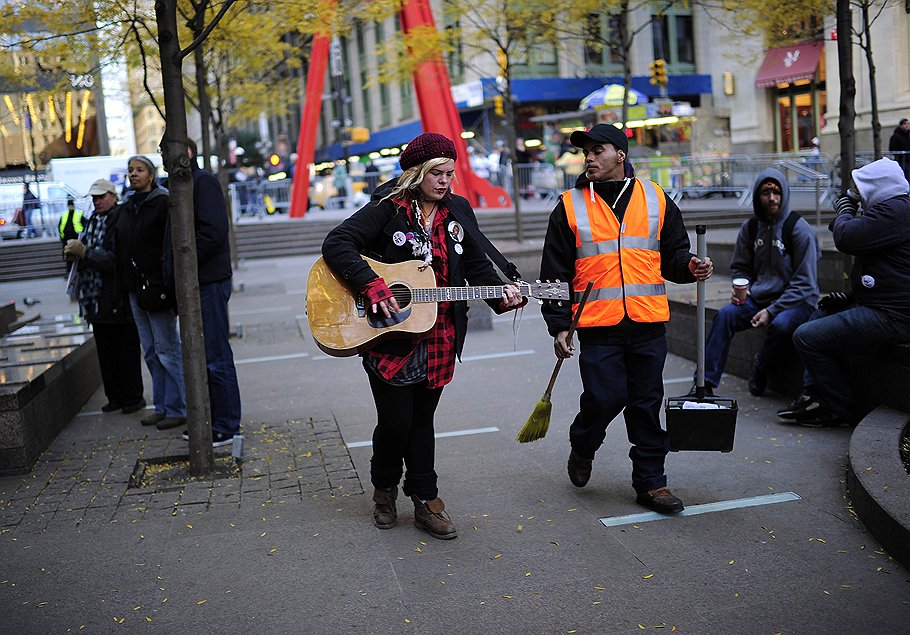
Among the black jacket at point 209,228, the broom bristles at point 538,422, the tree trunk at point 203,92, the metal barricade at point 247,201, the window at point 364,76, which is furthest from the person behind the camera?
the window at point 364,76

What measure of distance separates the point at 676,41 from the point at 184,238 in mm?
44968

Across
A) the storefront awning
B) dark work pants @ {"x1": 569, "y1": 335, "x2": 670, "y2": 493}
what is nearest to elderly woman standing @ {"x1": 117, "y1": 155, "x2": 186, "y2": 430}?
dark work pants @ {"x1": 569, "y1": 335, "x2": 670, "y2": 493}

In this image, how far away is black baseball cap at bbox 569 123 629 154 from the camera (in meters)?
5.07

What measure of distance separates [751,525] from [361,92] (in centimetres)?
5573

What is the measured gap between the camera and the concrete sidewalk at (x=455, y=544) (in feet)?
13.4

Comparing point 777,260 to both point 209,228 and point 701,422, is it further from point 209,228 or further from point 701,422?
point 209,228

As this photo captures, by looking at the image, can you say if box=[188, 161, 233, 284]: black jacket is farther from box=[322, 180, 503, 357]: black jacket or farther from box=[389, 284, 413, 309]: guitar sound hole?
box=[389, 284, 413, 309]: guitar sound hole

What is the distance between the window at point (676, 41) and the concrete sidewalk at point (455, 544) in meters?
42.4

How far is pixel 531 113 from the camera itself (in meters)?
46.4

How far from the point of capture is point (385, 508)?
5164 millimetres

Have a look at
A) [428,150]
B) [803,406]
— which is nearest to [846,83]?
[803,406]

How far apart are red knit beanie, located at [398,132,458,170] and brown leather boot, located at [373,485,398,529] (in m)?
1.71

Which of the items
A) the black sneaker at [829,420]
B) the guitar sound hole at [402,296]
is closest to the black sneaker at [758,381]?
the black sneaker at [829,420]

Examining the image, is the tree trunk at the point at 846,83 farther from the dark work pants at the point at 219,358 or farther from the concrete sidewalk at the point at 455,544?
the dark work pants at the point at 219,358
